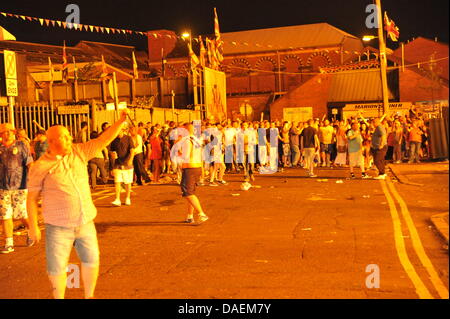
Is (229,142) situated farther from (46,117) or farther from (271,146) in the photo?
(46,117)

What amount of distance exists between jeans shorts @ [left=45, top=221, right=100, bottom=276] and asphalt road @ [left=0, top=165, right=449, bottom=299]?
948 mm

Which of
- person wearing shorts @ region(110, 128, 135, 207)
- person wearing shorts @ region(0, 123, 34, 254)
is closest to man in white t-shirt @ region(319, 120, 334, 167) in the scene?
person wearing shorts @ region(110, 128, 135, 207)

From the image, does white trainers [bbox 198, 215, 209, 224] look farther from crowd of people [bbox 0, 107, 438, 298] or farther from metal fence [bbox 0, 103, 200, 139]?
metal fence [bbox 0, 103, 200, 139]

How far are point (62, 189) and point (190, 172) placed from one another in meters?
5.76

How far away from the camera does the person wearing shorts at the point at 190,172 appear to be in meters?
11.3

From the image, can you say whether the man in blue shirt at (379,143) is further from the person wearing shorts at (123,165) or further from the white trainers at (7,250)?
the white trainers at (7,250)

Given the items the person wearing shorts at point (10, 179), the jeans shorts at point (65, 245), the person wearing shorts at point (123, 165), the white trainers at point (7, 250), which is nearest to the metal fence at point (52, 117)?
the person wearing shorts at point (123, 165)

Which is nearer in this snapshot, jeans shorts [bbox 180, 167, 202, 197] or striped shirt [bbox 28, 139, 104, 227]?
striped shirt [bbox 28, 139, 104, 227]

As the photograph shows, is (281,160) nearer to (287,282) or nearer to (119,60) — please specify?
(287,282)

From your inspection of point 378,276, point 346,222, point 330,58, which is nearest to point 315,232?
point 346,222

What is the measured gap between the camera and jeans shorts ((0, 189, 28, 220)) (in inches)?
374

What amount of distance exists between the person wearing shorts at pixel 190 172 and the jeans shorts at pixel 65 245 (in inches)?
216

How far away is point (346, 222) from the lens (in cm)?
1095

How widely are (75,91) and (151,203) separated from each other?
2362 cm
